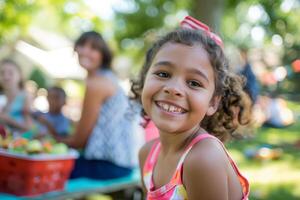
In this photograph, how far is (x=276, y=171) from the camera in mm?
7605

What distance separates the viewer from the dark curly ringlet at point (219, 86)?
199 centimetres

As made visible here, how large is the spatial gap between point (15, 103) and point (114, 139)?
1.38m

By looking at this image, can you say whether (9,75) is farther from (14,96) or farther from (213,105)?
(213,105)

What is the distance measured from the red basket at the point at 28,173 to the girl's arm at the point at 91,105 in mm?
511

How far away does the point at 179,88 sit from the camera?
5.99 feet

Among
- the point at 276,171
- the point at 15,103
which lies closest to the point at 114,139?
the point at 15,103

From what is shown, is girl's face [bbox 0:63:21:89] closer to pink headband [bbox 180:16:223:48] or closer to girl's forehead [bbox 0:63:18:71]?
girl's forehead [bbox 0:63:18:71]

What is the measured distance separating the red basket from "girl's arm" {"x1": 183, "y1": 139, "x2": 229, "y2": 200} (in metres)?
1.82

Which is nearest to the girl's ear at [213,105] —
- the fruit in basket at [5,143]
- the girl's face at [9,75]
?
the fruit in basket at [5,143]

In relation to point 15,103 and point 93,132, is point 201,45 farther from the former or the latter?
point 15,103

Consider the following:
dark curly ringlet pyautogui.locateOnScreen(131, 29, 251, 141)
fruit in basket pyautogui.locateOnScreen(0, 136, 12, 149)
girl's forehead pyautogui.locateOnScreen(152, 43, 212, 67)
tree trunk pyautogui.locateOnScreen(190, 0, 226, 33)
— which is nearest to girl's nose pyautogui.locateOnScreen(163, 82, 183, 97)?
girl's forehead pyautogui.locateOnScreen(152, 43, 212, 67)

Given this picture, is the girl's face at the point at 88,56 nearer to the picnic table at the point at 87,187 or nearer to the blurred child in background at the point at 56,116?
the picnic table at the point at 87,187

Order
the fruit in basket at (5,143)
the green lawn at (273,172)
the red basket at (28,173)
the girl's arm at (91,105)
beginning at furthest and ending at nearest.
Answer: the green lawn at (273,172)
the girl's arm at (91,105)
the fruit in basket at (5,143)
the red basket at (28,173)

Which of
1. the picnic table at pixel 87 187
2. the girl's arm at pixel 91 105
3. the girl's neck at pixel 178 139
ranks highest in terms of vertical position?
the girl's neck at pixel 178 139
